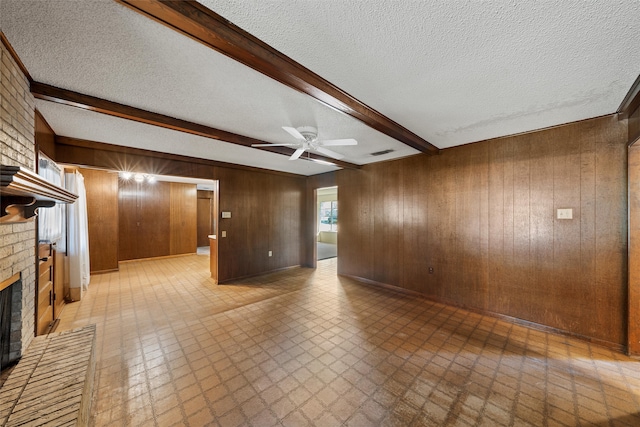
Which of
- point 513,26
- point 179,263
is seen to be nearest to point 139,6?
point 513,26

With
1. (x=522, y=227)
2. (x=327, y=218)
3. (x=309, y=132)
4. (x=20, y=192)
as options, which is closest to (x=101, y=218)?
(x=20, y=192)

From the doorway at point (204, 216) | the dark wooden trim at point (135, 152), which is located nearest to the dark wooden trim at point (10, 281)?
the dark wooden trim at point (135, 152)

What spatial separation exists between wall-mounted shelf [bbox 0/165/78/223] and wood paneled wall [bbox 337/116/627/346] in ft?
13.8

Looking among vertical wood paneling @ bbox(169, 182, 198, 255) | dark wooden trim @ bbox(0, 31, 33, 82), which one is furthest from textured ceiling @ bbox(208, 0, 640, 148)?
vertical wood paneling @ bbox(169, 182, 198, 255)

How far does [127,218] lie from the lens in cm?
654

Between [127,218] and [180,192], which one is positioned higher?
[180,192]

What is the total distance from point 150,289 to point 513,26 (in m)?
5.76

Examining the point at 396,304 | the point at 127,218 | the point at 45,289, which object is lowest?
the point at 396,304

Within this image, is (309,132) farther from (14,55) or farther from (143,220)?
(143,220)

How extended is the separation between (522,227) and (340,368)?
285 centimetres

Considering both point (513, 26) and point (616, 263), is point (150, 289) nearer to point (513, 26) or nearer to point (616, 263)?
point (513, 26)

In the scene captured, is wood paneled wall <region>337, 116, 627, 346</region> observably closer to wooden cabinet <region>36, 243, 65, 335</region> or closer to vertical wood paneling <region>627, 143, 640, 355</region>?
vertical wood paneling <region>627, 143, 640, 355</region>

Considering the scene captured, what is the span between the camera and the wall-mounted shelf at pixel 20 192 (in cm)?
101

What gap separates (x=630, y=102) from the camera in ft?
A: 6.97
